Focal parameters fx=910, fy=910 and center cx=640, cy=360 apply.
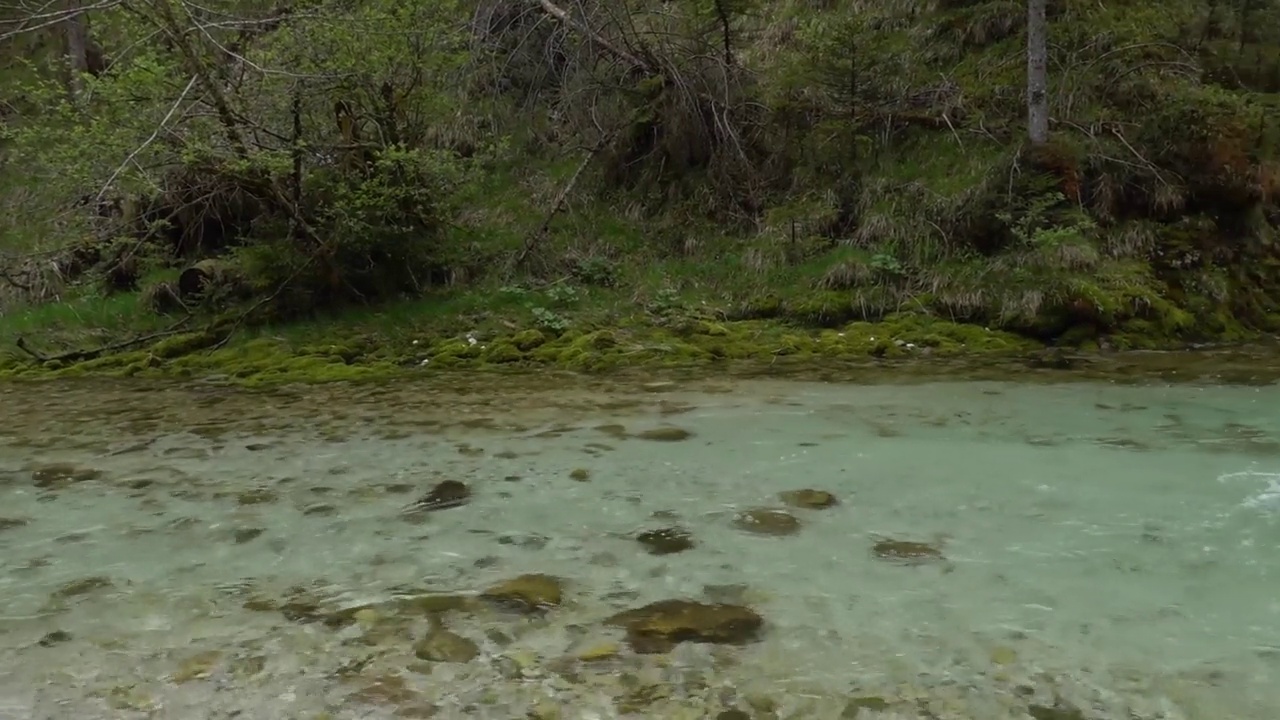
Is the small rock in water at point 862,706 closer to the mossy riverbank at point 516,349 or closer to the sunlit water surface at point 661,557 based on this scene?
the sunlit water surface at point 661,557

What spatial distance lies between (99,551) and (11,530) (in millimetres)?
744

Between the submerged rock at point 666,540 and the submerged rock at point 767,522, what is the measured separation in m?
0.30

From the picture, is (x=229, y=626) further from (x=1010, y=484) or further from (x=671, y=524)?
(x=1010, y=484)

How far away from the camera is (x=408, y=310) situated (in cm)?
1083

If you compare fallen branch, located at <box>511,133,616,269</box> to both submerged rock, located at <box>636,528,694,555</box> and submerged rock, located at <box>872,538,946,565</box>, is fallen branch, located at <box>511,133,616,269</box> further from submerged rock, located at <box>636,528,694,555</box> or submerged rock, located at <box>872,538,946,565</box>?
submerged rock, located at <box>872,538,946,565</box>

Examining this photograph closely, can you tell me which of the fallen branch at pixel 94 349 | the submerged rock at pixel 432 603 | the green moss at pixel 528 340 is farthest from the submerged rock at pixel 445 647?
the fallen branch at pixel 94 349

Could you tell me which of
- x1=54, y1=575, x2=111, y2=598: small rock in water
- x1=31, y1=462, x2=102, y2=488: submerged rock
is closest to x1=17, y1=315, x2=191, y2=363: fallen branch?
x1=31, y1=462, x2=102, y2=488: submerged rock

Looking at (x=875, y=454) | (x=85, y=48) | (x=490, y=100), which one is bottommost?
(x=875, y=454)

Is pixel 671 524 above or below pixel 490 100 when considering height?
below

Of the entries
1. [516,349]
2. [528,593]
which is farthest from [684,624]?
[516,349]

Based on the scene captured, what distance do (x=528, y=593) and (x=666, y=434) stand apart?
2761 millimetres

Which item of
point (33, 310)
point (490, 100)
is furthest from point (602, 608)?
point (490, 100)

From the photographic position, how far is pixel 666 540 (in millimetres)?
4457

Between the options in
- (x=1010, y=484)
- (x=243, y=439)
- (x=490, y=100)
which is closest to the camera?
(x=1010, y=484)
